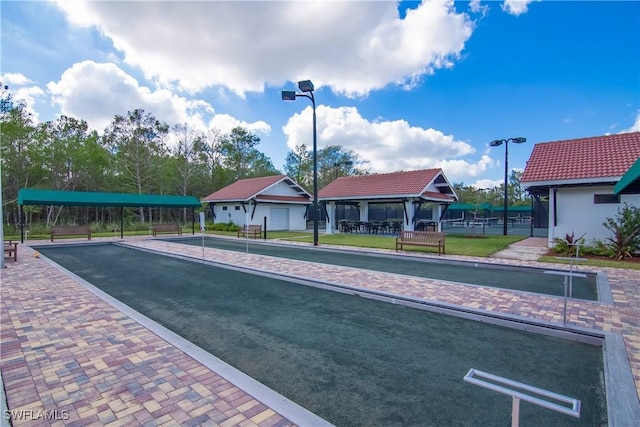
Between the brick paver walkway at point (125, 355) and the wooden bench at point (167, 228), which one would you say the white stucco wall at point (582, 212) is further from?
the wooden bench at point (167, 228)

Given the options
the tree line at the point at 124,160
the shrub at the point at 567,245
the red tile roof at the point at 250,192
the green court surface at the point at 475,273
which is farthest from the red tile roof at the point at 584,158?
the red tile roof at the point at 250,192

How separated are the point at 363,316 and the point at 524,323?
2484 millimetres

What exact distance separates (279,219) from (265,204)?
2.06 m

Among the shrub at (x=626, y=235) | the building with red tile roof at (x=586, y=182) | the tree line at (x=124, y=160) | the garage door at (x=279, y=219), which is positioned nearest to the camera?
the shrub at (x=626, y=235)

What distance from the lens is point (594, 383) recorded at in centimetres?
324

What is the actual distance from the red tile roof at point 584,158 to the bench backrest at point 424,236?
466 centimetres

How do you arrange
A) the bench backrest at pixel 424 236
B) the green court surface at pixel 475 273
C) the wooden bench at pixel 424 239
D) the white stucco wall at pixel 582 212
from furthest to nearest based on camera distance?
the bench backrest at pixel 424 236 < the wooden bench at pixel 424 239 < the white stucco wall at pixel 582 212 < the green court surface at pixel 475 273

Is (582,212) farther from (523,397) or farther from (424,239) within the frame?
(523,397)

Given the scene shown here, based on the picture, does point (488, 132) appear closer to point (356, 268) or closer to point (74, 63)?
point (356, 268)

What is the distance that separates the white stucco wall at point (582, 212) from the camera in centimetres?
1197

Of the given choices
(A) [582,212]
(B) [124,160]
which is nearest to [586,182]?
(A) [582,212]

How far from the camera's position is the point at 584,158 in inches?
523

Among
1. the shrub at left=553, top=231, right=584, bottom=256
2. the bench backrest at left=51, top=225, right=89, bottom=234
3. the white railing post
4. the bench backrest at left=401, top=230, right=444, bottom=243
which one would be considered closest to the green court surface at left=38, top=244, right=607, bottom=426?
the white railing post

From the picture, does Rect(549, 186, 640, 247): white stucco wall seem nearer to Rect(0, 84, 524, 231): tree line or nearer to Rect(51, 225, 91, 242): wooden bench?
Rect(0, 84, 524, 231): tree line
